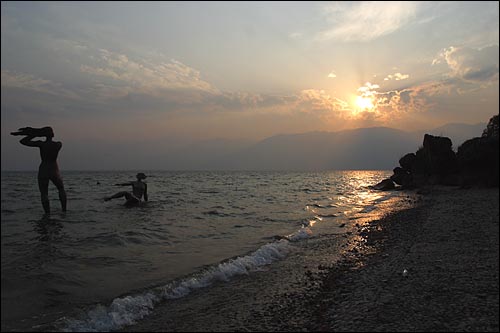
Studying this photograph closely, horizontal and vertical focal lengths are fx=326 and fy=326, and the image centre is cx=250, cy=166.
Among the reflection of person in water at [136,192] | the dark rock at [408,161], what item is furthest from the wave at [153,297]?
the dark rock at [408,161]

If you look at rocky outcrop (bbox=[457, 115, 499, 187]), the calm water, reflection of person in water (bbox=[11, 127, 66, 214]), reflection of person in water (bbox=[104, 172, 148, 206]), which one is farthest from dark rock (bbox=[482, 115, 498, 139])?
reflection of person in water (bbox=[11, 127, 66, 214])

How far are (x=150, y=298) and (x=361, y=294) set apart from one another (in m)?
4.04

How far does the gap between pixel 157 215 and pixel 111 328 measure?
11.7 m

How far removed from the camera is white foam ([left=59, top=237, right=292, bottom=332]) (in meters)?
5.29

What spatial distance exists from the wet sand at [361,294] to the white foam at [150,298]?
0.24 metres

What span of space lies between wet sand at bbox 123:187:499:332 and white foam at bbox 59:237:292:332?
0.80 feet

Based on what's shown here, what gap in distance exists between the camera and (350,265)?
28.0 ft

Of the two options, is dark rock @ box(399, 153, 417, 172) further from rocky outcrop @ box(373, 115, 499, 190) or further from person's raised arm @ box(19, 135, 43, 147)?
person's raised arm @ box(19, 135, 43, 147)

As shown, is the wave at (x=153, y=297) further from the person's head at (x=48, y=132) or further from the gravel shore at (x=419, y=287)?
the person's head at (x=48, y=132)

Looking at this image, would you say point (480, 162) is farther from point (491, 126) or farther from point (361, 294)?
point (361, 294)

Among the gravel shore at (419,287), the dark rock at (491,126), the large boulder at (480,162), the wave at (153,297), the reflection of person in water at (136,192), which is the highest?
the dark rock at (491,126)

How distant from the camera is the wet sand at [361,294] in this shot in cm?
495

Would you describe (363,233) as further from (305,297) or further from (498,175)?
(498,175)

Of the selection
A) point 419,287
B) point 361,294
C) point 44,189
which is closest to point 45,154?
point 44,189
